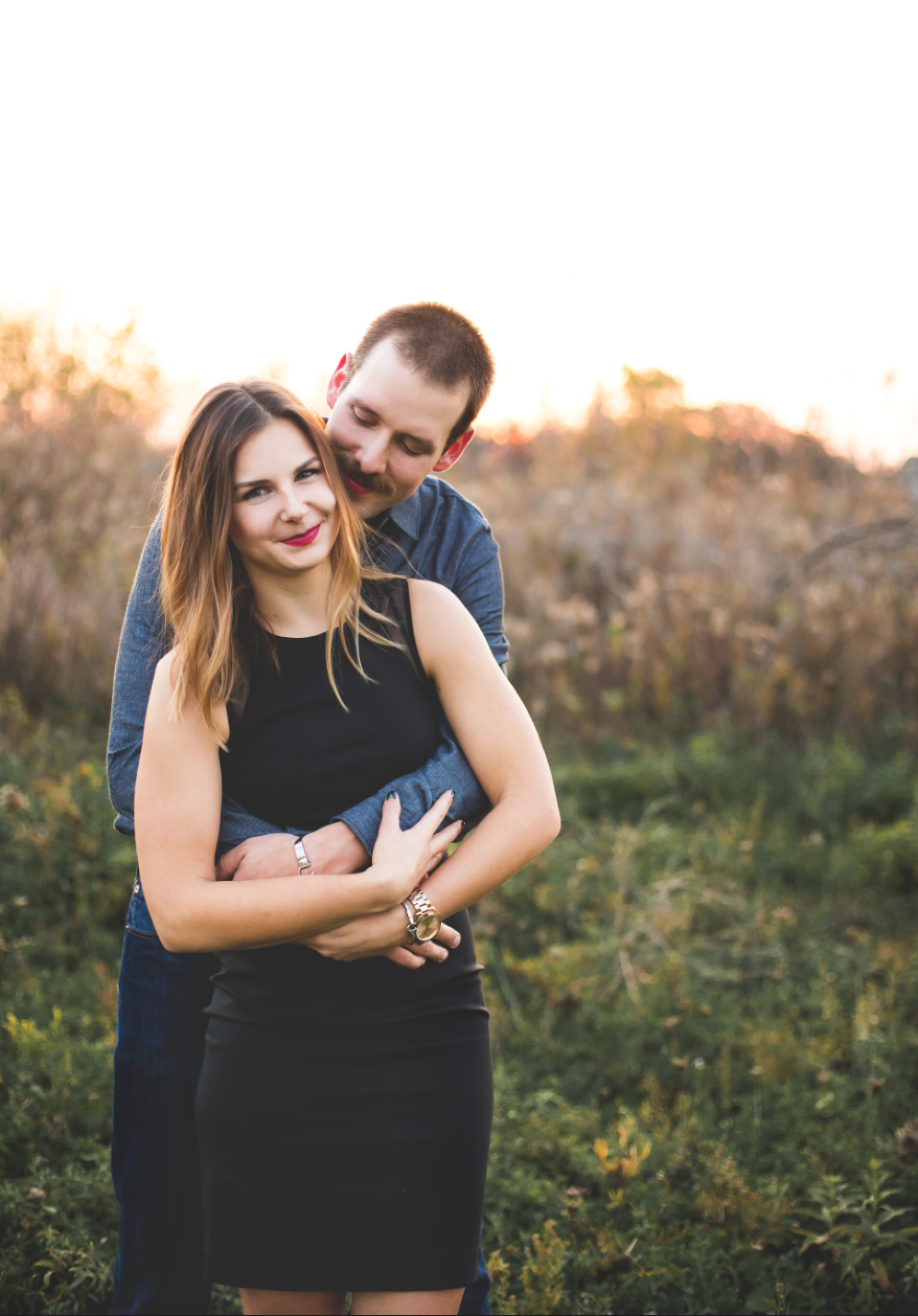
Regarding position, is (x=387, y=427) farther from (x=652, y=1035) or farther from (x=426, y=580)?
(x=652, y=1035)

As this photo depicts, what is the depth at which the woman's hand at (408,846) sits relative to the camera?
1750mm

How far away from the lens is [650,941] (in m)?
4.44

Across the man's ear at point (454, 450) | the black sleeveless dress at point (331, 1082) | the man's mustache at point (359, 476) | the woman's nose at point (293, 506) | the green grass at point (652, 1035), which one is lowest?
the green grass at point (652, 1035)

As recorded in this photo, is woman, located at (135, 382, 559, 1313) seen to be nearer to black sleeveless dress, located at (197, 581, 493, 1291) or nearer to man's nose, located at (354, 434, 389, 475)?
black sleeveless dress, located at (197, 581, 493, 1291)

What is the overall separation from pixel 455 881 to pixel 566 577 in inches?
276

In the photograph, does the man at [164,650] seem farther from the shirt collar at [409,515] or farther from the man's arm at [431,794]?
the man's arm at [431,794]

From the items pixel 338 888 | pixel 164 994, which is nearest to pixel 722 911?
pixel 164 994

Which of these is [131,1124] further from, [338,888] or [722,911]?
[722,911]

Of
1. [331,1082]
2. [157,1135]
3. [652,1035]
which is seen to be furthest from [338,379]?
[652,1035]

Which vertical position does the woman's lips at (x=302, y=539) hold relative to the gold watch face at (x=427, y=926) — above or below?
above

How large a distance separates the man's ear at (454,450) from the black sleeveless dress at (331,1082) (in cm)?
76

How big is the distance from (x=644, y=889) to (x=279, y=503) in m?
3.59

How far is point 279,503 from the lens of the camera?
181cm

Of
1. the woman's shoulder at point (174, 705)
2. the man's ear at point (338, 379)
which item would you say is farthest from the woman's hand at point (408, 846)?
the man's ear at point (338, 379)
